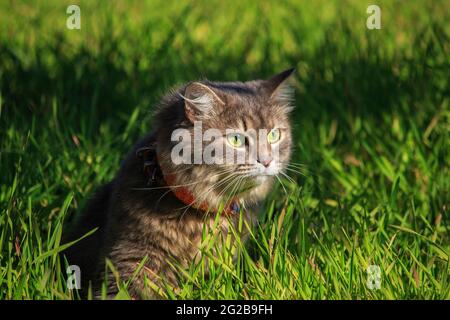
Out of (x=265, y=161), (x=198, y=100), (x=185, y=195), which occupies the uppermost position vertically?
(x=198, y=100)

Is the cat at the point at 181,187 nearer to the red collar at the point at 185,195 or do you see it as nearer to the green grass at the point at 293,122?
the red collar at the point at 185,195

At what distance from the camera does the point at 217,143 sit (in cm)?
305

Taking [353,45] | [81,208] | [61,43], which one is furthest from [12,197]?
[353,45]

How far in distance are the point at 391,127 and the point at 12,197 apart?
2.08 meters

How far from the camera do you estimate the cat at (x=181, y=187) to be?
3029 millimetres

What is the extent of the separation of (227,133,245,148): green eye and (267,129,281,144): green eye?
13cm

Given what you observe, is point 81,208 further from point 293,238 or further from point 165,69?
point 165,69

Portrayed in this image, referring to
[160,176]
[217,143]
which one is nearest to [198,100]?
[217,143]

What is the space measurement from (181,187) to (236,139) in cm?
28

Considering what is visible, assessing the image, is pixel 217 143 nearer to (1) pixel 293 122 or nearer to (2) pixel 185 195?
(2) pixel 185 195

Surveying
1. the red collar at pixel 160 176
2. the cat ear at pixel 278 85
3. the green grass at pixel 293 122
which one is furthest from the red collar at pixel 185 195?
the cat ear at pixel 278 85

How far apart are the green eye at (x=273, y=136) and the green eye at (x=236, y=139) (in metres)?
0.13

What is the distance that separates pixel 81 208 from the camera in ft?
11.7

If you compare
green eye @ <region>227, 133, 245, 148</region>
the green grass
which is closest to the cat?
green eye @ <region>227, 133, 245, 148</region>
